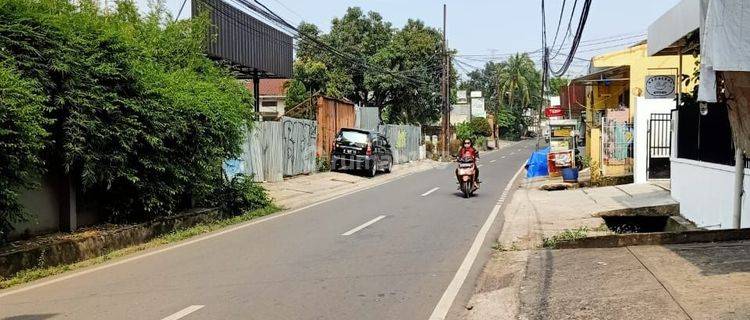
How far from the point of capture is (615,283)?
651cm

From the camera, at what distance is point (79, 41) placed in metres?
8.84

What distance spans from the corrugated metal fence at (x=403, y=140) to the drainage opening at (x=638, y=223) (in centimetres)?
2373

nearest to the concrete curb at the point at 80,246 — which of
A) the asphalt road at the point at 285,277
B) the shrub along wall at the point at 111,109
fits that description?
the shrub along wall at the point at 111,109

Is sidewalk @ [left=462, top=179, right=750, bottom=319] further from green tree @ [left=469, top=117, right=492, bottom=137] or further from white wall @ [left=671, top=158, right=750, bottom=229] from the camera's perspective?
green tree @ [left=469, top=117, right=492, bottom=137]

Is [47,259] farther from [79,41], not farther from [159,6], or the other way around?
[159,6]

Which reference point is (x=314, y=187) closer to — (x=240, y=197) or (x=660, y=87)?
(x=240, y=197)

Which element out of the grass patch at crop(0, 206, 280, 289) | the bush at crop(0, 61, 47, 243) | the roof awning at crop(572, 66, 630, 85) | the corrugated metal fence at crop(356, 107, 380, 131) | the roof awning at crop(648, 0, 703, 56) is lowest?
the grass patch at crop(0, 206, 280, 289)

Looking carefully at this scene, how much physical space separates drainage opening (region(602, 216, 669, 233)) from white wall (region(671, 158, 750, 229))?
1.71 feet

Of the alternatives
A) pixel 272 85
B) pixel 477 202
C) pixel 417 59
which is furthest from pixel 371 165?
pixel 272 85

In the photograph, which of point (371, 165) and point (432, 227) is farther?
point (371, 165)

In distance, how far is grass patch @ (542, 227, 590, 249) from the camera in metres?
9.52

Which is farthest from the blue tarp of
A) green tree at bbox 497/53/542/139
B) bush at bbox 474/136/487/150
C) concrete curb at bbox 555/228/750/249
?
green tree at bbox 497/53/542/139

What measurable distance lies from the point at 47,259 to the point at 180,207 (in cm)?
432

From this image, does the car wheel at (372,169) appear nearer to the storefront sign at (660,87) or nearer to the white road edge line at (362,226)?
the storefront sign at (660,87)
